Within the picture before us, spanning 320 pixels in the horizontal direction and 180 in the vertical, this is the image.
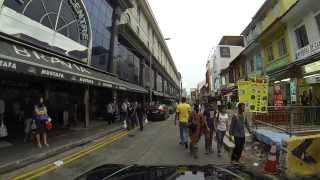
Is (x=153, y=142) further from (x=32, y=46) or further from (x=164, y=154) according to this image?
(x=32, y=46)

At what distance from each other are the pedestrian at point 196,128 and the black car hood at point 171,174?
23.7ft

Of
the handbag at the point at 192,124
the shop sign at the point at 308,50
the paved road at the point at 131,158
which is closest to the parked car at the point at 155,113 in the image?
the shop sign at the point at 308,50

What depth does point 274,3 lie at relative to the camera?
2778 centimetres

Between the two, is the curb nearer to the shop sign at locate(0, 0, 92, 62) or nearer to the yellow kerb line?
the yellow kerb line

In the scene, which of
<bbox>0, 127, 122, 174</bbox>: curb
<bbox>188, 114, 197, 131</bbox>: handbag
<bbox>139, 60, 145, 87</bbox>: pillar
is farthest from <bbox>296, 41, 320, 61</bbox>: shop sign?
<bbox>139, 60, 145, 87</bbox>: pillar

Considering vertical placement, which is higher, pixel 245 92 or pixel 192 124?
pixel 245 92

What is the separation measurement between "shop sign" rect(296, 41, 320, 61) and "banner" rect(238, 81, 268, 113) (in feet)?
25.3

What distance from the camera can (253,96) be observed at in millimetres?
12734

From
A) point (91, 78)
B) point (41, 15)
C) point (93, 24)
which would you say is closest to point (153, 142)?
point (91, 78)

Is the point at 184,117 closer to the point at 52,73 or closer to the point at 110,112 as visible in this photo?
the point at 52,73

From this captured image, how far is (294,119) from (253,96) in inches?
65.4

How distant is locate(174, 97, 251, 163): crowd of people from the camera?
31.2 feet

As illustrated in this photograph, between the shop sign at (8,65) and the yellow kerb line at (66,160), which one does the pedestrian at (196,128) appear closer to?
the yellow kerb line at (66,160)

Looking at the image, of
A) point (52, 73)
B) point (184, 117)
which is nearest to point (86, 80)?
point (52, 73)
